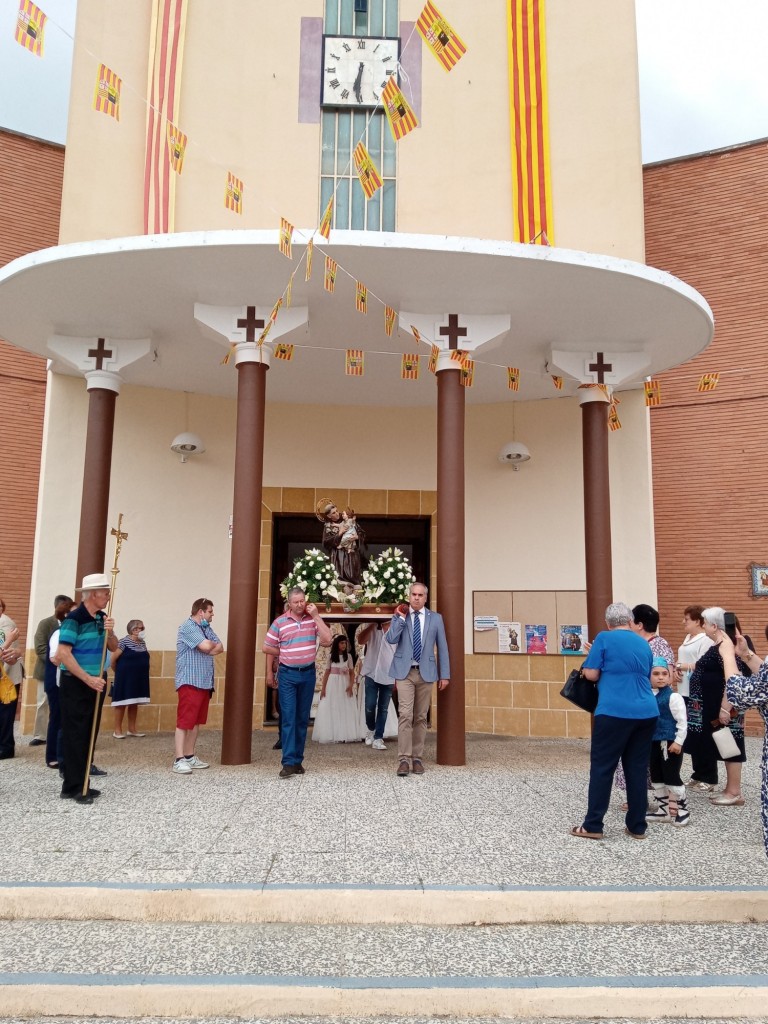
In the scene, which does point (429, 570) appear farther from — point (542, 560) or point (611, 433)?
point (611, 433)

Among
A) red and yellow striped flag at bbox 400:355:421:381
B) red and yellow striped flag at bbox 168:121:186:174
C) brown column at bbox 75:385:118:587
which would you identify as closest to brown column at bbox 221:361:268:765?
red and yellow striped flag at bbox 400:355:421:381

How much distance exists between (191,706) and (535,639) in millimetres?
5415

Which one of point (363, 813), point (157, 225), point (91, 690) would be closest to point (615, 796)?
point (363, 813)

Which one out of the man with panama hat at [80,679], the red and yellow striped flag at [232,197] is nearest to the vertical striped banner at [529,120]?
the red and yellow striped flag at [232,197]

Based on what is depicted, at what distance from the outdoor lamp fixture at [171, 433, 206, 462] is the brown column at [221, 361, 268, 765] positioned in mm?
2831

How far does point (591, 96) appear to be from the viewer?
34.4ft

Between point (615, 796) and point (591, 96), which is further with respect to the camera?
point (591, 96)

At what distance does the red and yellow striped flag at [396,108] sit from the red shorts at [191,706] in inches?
210

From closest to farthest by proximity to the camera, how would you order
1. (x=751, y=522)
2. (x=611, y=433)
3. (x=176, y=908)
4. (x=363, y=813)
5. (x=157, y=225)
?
(x=176, y=908) → (x=363, y=813) → (x=157, y=225) → (x=611, y=433) → (x=751, y=522)

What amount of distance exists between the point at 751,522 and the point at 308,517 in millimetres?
6685

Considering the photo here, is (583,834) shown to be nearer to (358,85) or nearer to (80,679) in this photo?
(80,679)

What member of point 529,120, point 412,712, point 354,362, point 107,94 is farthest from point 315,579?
point 529,120

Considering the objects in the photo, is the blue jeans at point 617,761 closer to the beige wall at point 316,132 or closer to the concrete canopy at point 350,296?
the concrete canopy at point 350,296

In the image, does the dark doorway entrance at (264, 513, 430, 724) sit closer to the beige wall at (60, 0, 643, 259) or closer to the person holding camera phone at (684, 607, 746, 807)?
the beige wall at (60, 0, 643, 259)
